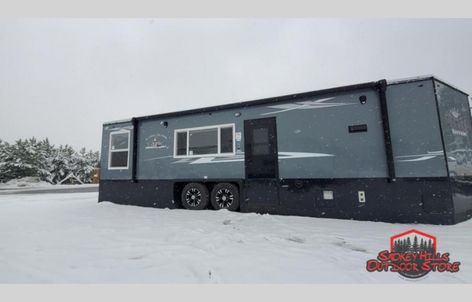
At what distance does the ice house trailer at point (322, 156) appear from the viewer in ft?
17.7

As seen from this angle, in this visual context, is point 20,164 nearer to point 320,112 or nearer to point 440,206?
point 320,112

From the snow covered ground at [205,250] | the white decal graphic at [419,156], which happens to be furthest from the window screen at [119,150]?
the white decal graphic at [419,156]

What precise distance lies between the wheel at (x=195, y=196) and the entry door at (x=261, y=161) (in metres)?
1.47

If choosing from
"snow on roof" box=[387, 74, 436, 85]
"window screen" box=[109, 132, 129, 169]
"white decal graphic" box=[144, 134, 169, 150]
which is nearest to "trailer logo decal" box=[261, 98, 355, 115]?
"snow on roof" box=[387, 74, 436, 85]

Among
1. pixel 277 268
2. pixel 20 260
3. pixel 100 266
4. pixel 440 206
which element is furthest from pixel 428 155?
pixel 20 260

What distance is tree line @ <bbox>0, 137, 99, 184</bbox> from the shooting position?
92.4ft

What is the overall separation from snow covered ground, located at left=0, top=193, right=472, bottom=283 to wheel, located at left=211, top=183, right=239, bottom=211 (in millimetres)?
1399

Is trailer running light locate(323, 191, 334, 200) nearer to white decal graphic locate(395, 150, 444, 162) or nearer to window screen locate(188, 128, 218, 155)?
white decal graphic locate(395, 150, 444, 162)

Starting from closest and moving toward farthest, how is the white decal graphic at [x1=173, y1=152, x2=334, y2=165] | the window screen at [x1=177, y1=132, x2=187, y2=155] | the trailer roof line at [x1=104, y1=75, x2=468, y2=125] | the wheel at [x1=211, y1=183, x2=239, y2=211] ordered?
the trailer roof line at [x1=104, y1=75, x2=468, y2=125], the white decal graphic at [x1=173, y1=152, x2=334, y2=165], the wheel at [x1=211, y1=183, x2=239, y2=211], the window screen at [x1=177, y1=132, x2=187, y2=155]

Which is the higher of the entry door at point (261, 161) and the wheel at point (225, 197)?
the entry door at point (261, 161)

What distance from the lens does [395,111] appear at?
571cm

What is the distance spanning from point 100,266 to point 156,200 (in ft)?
18.6

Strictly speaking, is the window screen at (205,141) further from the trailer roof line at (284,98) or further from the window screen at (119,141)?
the window screen at (119,141)

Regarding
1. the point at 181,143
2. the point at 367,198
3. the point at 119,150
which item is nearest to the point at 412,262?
the point at 367,198
